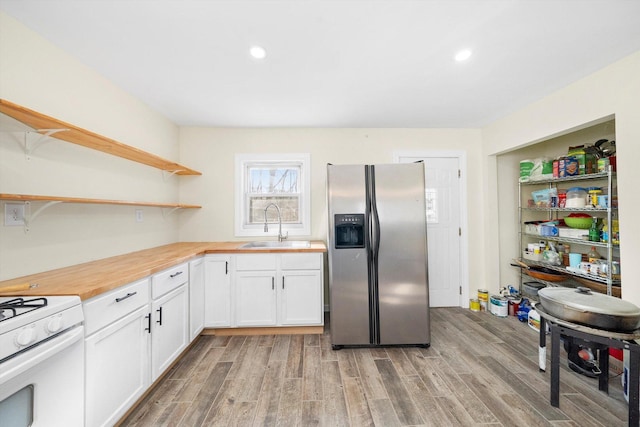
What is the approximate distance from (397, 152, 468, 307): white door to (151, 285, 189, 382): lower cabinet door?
286cm

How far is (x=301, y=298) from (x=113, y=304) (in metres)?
1.54

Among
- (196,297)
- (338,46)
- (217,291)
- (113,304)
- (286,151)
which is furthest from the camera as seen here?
(286,151)

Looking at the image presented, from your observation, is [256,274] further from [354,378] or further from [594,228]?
[594,228]

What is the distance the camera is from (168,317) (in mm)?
1869

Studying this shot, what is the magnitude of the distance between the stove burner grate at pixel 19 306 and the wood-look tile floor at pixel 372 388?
3.29 feet

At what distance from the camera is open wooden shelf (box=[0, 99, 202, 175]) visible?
1197 mm

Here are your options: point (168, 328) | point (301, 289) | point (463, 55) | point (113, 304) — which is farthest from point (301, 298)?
point (463, 55)

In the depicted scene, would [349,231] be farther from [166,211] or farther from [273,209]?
[166,211]

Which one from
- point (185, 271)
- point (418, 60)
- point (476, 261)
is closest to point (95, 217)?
point (185, 271)

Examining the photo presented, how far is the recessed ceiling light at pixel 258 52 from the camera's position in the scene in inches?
63.8

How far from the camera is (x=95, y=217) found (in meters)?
1.90

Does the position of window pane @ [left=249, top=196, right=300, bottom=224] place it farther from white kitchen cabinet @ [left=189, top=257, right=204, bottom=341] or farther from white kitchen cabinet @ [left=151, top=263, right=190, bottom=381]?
white kitchen cabinet @ [left=151, top=263, right=190, bottom=381]

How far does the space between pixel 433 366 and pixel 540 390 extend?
685 mm

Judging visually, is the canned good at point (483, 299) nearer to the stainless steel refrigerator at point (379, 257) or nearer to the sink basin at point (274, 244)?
the stainless steel refrigerator at point (379, 257)
